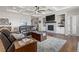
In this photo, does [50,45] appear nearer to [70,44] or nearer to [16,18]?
[70,44]

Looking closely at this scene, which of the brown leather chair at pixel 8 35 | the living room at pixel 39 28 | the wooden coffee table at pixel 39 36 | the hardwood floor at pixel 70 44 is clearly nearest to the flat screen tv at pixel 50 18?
the living room at pixel 39 28

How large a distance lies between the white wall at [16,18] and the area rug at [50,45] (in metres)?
0.44

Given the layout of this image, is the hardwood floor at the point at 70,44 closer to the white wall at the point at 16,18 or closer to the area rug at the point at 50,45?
the area rug at the point at 50,45

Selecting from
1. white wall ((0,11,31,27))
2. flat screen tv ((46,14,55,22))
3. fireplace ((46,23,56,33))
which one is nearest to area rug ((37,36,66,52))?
fireplace ((46,23,56,33))

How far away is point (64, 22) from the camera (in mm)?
1680

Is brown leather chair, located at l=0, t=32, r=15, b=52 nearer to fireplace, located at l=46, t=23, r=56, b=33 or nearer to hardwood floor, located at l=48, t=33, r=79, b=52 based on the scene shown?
fireplace, located at l=46, t=23, r=56, b=33

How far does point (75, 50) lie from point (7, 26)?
1.26 m

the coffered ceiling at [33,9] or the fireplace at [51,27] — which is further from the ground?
the coffered ceiling at [33,9]

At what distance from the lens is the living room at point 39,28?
1663 mm

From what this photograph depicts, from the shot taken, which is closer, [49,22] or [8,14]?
[8,14]

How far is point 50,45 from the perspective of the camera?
1.72m

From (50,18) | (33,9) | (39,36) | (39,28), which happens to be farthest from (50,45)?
(33,9)
